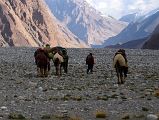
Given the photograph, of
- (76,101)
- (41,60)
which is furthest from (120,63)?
(76,101)

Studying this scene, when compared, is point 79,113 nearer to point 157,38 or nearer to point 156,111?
point 156,111

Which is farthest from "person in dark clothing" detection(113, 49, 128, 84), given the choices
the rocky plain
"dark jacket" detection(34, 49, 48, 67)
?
"dark jacket" detection(34, 49, 48, 67)

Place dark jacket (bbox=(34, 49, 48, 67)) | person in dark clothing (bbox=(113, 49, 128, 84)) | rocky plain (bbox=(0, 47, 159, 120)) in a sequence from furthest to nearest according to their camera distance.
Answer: dark jacket (bbox=(34, 49, 48, 67)), person in dark clothing (bbox=(113, 49, 128, 84)), rocky plain (bbox=(0, 47, 159, 120))

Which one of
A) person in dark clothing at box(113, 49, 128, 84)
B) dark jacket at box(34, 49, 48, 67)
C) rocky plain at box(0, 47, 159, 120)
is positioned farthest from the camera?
dark jacket at box(34, 49, 48, 67)

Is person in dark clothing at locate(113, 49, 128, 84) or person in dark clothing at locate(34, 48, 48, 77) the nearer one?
person in dark clothing at locate(113, 49, 128, 84)

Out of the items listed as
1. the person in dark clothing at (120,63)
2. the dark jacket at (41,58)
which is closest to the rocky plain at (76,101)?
the person in dark clothing at (120,63)

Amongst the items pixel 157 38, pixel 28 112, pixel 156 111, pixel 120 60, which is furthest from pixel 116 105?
pixel 157 38

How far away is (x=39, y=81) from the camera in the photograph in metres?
27.5

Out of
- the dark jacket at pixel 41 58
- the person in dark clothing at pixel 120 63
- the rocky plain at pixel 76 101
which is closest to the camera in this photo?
the rocky plain at pixel 76 101

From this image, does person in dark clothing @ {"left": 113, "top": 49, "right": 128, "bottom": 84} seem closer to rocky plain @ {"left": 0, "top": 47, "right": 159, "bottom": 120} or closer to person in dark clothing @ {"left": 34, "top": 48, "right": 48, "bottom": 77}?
rocky plain @ {"left": 0, "top": 47, "right": 159, "bottom": 120}

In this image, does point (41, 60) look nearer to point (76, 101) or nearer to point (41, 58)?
point (41, 58)

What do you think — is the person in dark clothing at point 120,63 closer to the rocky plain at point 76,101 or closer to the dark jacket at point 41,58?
the rocky plain at point 76,101

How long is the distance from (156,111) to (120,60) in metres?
10.7

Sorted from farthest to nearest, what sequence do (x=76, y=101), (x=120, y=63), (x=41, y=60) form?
1. (x=41, y=60)
2. (x=120, y=63)
3. (x=76, y=101)
